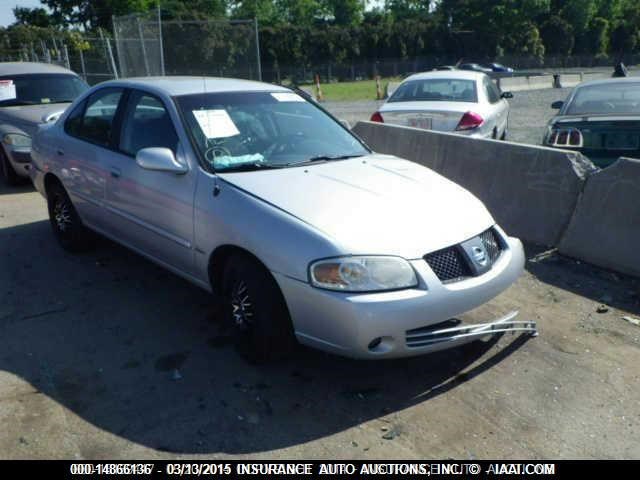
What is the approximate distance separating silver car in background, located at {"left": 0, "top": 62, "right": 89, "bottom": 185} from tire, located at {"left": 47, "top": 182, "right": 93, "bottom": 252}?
2781 millimetres

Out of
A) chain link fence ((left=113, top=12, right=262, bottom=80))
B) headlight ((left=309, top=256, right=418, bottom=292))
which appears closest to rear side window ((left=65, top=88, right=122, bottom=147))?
headlight ((left=309, top=256, right=418, bottom=292))

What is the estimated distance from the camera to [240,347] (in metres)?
3.81

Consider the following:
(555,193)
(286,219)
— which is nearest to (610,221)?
(555,193)

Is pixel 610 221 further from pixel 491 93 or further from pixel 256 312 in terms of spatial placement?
pixel 491 93

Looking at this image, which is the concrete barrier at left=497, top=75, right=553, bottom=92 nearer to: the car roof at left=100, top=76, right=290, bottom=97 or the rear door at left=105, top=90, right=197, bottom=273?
the car roof at left=100, top=76, right=290, bottom=97

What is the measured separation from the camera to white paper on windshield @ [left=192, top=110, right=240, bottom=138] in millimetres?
4223

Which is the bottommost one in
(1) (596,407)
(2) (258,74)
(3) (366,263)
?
(1) (596,407)

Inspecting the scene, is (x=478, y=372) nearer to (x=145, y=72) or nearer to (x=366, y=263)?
(x=366, y=263)

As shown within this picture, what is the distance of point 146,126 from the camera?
461 cm

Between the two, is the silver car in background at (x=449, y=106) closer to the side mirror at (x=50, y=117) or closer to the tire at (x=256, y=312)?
the side mirror at (x=50, y=117)

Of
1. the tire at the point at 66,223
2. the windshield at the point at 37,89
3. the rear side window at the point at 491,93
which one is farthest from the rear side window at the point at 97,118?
the rear side window at the point at 491,93

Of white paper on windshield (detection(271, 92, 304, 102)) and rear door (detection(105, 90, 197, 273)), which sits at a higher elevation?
white paper on windshield (detection(271, 92, 304, 102))

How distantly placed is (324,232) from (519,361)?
1.64m

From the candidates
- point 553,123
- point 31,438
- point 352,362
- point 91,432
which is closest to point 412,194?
point 352,362
